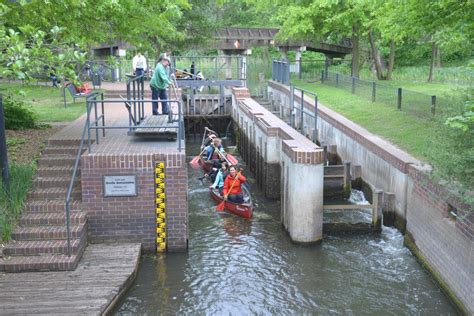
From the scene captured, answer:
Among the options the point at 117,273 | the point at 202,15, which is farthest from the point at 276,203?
the point at 202,15

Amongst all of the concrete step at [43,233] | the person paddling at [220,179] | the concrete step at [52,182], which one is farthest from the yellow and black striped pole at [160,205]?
the person paddling at [220,179]

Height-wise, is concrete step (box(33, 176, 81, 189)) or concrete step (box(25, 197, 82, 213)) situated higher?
concrete step (box(33, 176, 81, 189))

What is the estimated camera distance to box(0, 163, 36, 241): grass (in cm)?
1010

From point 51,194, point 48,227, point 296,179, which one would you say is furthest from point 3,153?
point 296,179

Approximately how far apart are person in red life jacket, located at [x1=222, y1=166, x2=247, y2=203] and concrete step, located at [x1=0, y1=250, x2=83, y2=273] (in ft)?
18.0

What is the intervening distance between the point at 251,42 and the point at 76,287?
35.0 meters

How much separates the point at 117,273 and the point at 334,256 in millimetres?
4581

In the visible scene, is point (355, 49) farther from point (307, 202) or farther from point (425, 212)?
point (425, 212)

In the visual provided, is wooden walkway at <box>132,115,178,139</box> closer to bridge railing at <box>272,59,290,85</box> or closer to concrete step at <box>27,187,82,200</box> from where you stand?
concrete step at <box>27,187,82,200</box>

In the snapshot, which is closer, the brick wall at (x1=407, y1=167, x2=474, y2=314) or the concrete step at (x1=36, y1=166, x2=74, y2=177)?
the brick wall at (x1=407, y1=167, x2=474, y2=314)

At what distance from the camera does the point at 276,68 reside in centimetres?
3262

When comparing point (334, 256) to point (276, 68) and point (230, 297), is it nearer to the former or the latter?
point (230, 297)

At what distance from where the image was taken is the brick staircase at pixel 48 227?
9789mm

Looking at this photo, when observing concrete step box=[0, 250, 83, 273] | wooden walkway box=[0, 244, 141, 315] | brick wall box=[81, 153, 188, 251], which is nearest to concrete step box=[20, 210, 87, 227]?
A: brick wall box=[81, 153, 188, 251]
